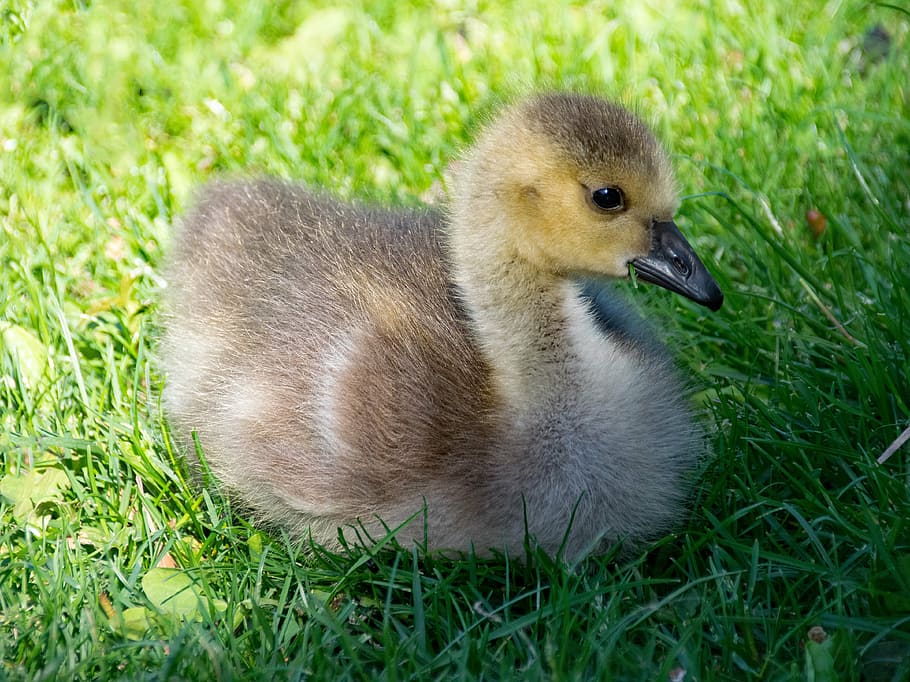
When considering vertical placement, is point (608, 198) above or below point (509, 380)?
above

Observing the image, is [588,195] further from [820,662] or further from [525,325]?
[820,662]

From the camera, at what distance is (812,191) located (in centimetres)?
352

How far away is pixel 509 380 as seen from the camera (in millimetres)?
2402

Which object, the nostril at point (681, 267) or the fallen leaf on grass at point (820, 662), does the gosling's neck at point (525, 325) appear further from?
the fallen leaf on grass at point (820, 662)

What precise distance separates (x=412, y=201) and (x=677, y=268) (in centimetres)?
140

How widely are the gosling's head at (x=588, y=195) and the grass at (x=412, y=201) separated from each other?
268 mm

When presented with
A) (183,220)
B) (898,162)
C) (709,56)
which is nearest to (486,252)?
(183,220)

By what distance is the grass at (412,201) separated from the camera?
2172 millimetres

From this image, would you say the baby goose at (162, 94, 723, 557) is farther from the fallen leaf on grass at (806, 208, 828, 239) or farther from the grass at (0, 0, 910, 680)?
the fallen leaf on grass at (806, 208, 828, 239)

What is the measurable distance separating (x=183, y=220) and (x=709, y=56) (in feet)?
6.74

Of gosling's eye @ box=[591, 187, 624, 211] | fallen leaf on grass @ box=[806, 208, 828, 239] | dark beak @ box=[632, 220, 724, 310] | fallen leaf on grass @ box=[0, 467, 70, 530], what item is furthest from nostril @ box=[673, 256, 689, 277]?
fallen leaf on grass @ box=[0, 467, 70, 530]

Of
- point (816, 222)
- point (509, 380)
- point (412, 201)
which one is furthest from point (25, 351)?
point (816, 222)

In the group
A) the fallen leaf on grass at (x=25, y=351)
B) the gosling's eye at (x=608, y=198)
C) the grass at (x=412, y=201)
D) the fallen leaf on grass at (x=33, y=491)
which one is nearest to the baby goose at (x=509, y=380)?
the gosling's eye at (x=608, y=198)

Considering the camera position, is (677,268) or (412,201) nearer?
(677,268)
